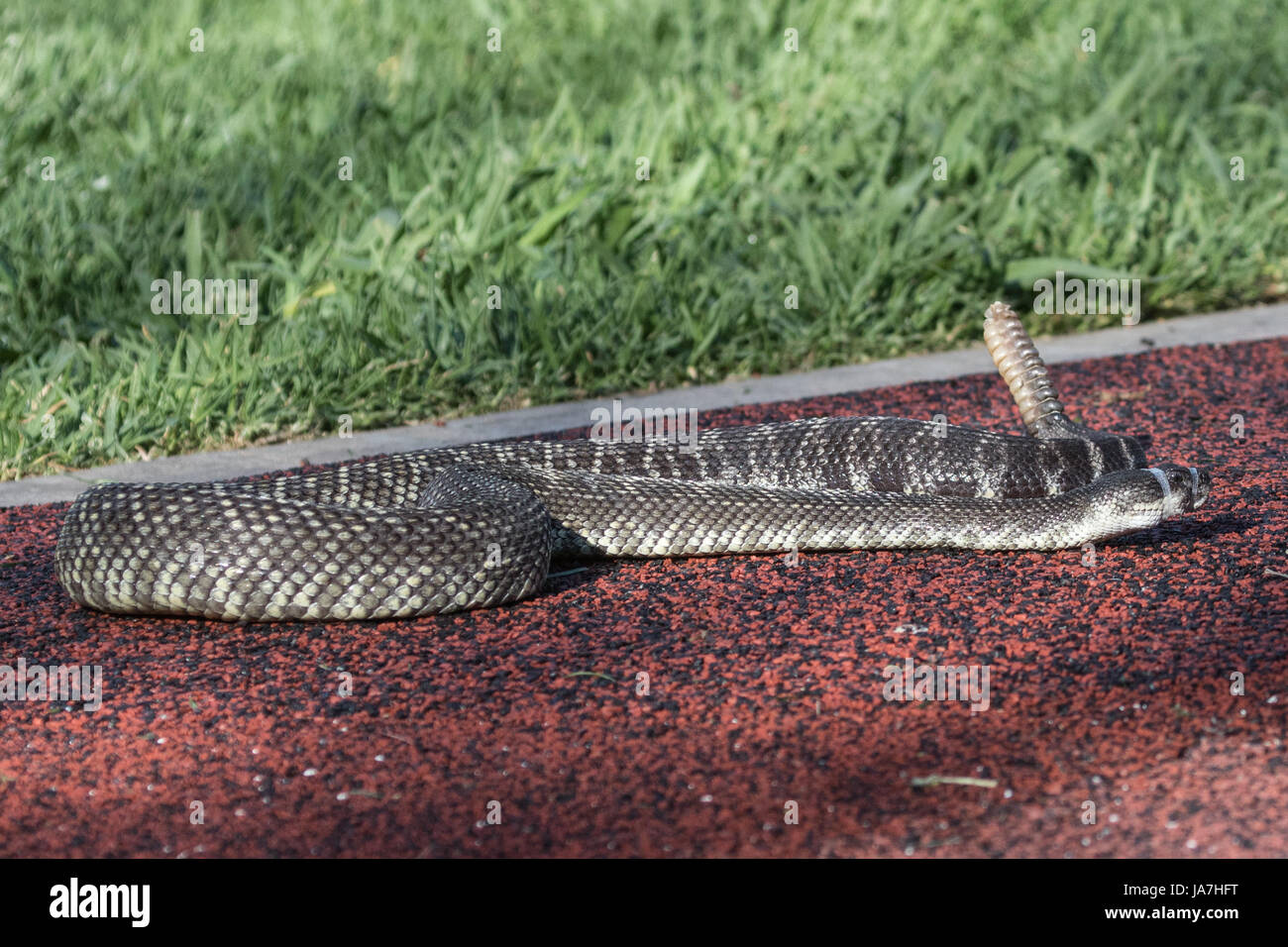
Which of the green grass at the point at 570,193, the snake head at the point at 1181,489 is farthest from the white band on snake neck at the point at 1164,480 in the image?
the green grass at the point at 570,193

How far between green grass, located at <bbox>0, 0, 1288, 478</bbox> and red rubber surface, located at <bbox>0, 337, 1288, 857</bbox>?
2.72m

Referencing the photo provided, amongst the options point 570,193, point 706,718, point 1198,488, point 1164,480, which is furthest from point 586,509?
point 570,193

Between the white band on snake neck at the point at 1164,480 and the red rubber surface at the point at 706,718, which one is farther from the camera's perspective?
the white band on snake neck at the point at 1164,480

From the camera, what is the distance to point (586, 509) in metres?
Answer: 6.23

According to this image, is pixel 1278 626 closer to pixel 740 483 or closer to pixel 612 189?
pixel 740 483

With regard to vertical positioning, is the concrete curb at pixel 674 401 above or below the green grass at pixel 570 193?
below

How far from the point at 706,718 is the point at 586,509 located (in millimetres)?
1730

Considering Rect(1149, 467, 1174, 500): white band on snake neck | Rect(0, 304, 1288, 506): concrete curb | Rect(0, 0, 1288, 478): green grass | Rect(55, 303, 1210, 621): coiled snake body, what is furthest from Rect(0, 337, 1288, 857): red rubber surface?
Rect(0, 0, 1288, 478): green grass

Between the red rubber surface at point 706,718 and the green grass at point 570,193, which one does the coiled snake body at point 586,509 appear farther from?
the green grass at point 570,193

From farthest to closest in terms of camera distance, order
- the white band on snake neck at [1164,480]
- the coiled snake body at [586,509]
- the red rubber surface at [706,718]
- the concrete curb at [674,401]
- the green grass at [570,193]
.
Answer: the green grass at [570,193] < the concrete curb at [674,401] < the white band on snake neck at [1164,480] < the coiled snake body at [586,509] < the red rubber surface at [706,718]

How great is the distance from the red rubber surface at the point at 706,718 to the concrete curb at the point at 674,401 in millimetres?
1024

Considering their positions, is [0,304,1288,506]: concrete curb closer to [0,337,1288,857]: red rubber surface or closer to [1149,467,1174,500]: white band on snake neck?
[0,337,1288,857]: red rubber surface

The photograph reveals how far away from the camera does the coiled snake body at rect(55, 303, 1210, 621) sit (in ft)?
17.6

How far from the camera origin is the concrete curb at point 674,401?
7285 mm
